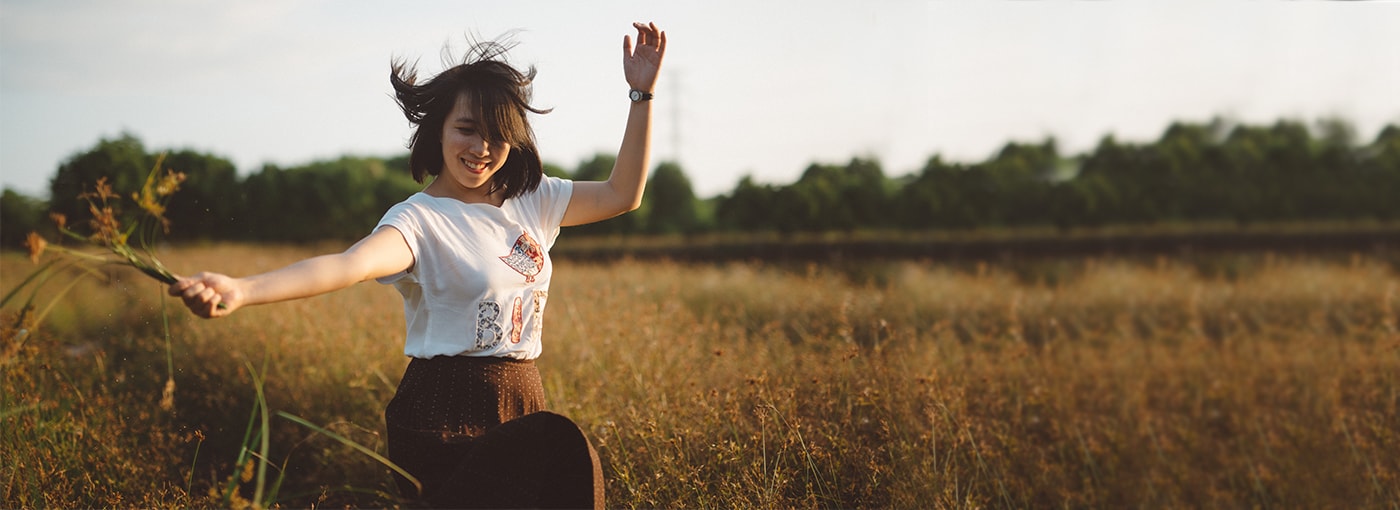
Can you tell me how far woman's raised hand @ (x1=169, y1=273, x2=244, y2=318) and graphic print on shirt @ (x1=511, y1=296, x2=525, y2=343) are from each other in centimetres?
83

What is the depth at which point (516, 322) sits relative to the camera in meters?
2.48

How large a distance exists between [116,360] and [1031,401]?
6.46m

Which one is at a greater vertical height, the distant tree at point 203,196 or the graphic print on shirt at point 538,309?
the distant tree at point 203,196

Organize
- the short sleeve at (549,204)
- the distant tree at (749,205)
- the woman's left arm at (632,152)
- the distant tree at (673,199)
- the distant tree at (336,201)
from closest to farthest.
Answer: the short sleeve at (549,204), the woman's left arm at (632,152), the distant tree at (749,205), the distant tree at (336,201), the distant tree at (673,199)

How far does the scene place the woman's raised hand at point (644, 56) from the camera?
282 cm

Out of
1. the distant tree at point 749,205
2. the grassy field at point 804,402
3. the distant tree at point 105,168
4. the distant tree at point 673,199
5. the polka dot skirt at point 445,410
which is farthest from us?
the distant tree at point 673,199

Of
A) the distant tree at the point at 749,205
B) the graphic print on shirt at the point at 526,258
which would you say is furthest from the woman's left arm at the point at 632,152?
the distant tree at the point at 749,205

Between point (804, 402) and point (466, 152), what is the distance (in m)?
1.99

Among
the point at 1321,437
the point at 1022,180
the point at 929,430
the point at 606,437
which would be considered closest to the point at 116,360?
the point at 606,437

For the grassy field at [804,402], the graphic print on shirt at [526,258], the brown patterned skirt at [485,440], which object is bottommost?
the grassy field at [804,402]

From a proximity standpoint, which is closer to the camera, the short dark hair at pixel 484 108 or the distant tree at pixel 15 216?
the short dark hair at pixel 484 108

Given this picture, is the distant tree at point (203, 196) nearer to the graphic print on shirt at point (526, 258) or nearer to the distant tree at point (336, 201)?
the graphic print on shirt at point (526, 258)

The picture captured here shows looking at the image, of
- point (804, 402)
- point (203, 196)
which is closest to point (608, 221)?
point (203, 196)

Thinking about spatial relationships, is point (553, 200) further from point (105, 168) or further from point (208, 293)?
point (105, 168)
